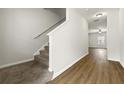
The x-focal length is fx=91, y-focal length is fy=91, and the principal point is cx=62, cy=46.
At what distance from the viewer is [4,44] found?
3186mm

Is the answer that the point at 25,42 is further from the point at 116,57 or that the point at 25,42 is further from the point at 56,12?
the point at 116,57

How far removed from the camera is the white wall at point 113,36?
14.8 ft

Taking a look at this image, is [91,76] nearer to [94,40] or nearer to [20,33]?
[20,33]

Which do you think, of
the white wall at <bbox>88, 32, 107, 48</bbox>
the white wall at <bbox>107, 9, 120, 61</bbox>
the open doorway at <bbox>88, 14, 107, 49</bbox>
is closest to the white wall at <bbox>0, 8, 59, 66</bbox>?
the white wall at <bbox>107, 9, 120, 61</bbox>

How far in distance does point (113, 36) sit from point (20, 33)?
4443 mm

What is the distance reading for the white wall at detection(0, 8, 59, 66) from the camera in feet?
10.5

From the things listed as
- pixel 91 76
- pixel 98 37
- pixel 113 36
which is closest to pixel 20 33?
pixel 91 76

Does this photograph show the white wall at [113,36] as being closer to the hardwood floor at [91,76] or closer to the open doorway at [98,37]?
the hardwood floor at [91,76]

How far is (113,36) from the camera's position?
15.4ft

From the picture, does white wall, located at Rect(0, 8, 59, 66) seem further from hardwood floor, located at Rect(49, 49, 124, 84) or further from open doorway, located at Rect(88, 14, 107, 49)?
open doorway, located at Rect(88, 14, 107, 49)

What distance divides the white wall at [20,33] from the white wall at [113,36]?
133 inches

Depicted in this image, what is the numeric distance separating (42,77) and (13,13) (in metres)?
2.65

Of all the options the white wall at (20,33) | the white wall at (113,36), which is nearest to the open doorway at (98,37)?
the white wall at (113,36)

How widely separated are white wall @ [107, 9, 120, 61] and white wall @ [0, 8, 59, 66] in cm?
339
